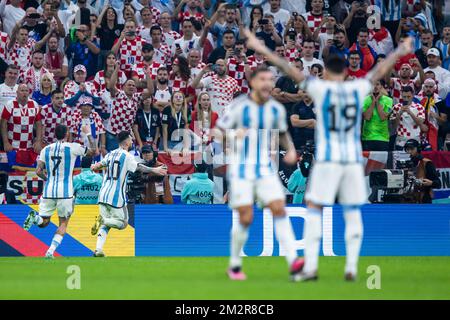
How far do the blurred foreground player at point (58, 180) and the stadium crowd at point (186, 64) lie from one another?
2308 mm

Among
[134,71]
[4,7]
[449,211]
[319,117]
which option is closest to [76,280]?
[319,117]

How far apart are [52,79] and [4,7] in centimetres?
257

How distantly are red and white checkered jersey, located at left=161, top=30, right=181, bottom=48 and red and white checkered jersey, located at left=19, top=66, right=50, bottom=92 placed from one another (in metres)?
2.93

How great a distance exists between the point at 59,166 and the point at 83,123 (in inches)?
112

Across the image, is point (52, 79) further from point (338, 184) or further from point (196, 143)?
point (338, 184)

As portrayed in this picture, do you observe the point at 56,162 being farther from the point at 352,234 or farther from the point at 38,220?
the point at 352,234

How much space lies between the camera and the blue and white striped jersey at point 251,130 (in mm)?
12469

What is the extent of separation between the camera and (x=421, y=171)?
830 inches

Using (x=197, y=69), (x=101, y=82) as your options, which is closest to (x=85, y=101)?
(x=101, y=82)

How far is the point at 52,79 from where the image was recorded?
2341 cm

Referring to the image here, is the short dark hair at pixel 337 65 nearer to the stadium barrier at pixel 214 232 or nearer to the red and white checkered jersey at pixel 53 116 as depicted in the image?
the stadium barrier at pixel 214 232

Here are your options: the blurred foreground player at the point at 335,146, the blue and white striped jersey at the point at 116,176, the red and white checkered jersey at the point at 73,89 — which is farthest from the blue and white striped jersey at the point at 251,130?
the red and white checkered jersey at the point at 73,89

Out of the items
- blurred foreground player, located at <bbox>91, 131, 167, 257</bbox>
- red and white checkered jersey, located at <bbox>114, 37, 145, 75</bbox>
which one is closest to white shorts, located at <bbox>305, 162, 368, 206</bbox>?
blurred foreground player, located at <bbox>91, 131, 167, 257</bbox>

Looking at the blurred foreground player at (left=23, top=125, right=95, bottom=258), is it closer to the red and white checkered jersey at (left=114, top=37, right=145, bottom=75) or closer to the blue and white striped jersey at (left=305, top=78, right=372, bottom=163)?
the red and white checkered jersey at (left=114, top=37, right=145, bottom=75)
